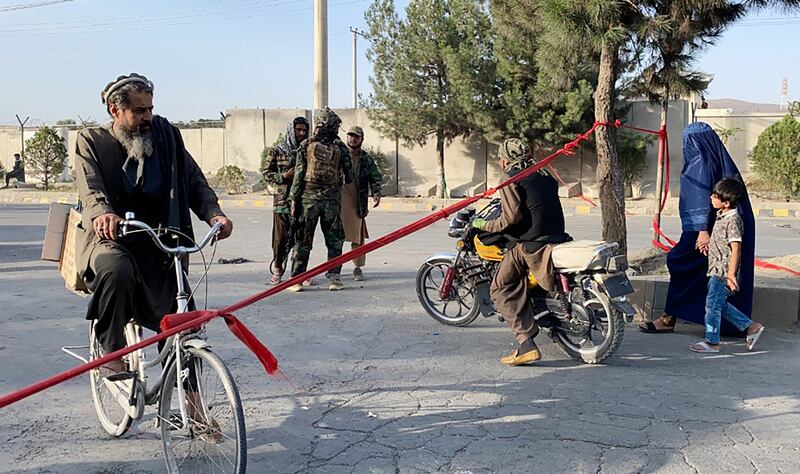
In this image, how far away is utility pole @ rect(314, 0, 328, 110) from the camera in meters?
18.5

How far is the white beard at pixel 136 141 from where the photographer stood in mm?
3928

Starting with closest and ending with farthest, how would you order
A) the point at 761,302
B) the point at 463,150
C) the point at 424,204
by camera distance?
the point at 761,302, the point at 424,204, the point at 463,150

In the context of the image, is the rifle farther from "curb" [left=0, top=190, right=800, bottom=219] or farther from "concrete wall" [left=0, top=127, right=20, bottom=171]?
"concrete wall" [left=0, top=127, right=20, bottom=171]

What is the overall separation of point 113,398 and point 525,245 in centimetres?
307

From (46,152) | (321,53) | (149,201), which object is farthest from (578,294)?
(46,152)

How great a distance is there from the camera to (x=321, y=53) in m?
18.7

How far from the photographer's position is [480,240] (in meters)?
6.16

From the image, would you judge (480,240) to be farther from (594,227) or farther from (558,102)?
(558,102)

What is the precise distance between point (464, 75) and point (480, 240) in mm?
14707

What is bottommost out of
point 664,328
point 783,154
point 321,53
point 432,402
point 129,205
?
point 432,402

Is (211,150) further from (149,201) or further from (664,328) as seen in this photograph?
(149,201)

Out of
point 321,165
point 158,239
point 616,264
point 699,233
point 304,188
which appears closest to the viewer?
point 158,239

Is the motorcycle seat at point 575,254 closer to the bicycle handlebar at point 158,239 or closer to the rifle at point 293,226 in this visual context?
the bicycle handlebar at point 158,239

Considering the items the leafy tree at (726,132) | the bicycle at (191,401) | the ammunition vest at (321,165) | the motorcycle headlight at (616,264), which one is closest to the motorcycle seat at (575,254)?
the motorcycle headlight at (616,264)
